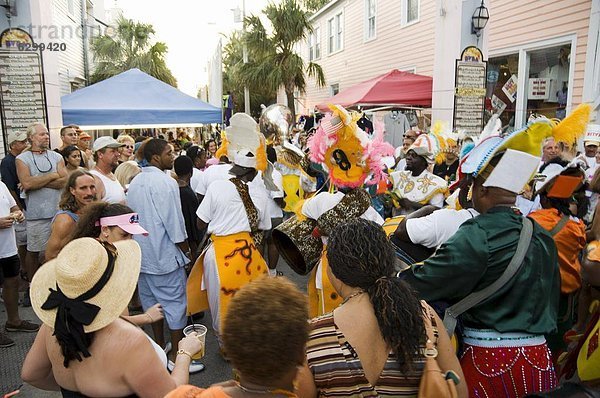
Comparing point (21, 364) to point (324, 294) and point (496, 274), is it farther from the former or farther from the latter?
point (496, 274)

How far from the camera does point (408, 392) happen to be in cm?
163

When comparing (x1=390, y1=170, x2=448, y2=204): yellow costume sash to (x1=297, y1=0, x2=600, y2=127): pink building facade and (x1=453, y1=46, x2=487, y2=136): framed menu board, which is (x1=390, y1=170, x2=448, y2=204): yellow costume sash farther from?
(x1=297, y1=0, x2=600, y2=127): pink building facade

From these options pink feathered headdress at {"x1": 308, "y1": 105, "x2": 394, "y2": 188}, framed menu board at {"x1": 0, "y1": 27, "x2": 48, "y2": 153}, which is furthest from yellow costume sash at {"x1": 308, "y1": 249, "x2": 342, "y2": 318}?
framed menu board at {"x1": 0, "y1": 27, "x2": 48, "y2": 153}

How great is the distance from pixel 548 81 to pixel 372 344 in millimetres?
10206

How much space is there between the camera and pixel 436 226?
2297mm

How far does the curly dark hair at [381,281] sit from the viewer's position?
158 centimetres

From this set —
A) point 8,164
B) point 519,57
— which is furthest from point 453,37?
point 8,164

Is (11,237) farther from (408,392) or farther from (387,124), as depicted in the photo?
(387,124)

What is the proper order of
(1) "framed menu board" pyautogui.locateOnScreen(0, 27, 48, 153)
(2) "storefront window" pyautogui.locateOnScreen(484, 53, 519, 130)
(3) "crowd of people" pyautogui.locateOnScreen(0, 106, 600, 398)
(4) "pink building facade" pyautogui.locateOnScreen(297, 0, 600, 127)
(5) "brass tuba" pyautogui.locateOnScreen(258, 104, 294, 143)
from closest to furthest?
1. (3) "crowd of people" pyautogui.locateOnScreen(0, 106, 600, 398)
2. (1) "framed menu board" pyautogui.locateOnScreen(0, 27, 48, 153)
3. (5) "brass tuba" pyautogui.locateOnScreen(258, 104, 294, 143)
4. (4) "pink building facade" pyautogui.locateOnScreen(297, 0, 600, 127)
5. (2) "storefront window" pyautogui.locateOnScreen(484, 53, 519, 130)

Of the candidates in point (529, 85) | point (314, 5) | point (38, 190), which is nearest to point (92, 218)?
point (38, 190)

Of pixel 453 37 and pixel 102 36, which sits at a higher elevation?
pixel 102 36

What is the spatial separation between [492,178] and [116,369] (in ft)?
5.56

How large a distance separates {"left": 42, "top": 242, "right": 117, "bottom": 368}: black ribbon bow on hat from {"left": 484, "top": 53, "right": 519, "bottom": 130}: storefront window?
1026 cm

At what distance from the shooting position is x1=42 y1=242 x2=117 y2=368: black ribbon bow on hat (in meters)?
1.69
